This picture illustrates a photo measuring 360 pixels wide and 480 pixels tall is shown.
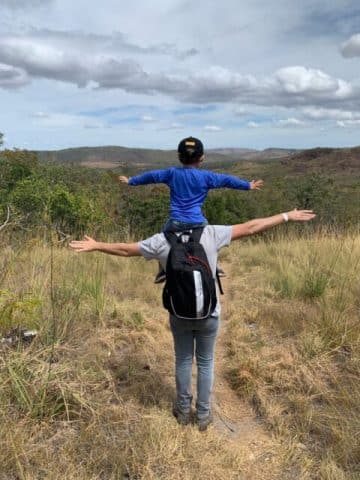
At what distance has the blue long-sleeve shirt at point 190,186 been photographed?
9.49ft

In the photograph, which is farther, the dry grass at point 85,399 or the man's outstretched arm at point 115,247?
the man's outstretched arm at point 115,247

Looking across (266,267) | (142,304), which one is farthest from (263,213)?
(142,304)

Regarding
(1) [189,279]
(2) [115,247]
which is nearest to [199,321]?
(1) [189,279]

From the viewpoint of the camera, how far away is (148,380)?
3449 mm

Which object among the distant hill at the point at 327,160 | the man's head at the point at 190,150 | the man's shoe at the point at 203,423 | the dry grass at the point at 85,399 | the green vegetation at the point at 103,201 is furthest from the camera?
the distant hill at the point at 327,160

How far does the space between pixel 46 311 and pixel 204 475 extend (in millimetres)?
1761

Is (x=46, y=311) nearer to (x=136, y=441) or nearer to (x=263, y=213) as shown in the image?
(x=136, y=441)

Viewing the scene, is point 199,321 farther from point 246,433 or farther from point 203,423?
point 246,433

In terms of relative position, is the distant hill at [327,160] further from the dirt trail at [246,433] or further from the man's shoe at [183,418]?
the man's shoe at [183,418]

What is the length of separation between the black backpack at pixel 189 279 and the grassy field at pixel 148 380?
2.60ft

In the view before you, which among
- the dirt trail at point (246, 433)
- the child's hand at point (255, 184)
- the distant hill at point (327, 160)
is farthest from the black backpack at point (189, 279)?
the distant hill at point (327, 160)

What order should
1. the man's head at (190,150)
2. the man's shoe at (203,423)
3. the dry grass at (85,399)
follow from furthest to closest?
1. the man's shoe at (203,423)
2. the man's head at (190,150)
3. the dry grass at (85,399)

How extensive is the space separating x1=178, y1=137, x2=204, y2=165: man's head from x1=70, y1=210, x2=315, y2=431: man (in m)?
0.47

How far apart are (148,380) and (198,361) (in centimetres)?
66
